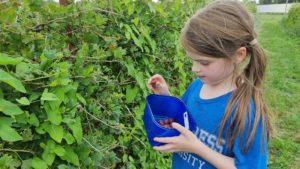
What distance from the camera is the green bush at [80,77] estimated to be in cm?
117

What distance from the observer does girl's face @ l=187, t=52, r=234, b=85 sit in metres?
1.51

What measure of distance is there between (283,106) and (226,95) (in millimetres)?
4207

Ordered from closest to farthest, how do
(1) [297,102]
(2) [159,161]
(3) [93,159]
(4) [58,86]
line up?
(4) [58,86], (3) [93,159], (2) [159,161], (1) [297,102]

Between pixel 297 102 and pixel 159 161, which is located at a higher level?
pixel 159 161

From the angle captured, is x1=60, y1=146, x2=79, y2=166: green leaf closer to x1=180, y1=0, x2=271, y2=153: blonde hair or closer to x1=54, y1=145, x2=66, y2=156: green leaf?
x1=54, y1=145, x2=66, y2=156: green leaf

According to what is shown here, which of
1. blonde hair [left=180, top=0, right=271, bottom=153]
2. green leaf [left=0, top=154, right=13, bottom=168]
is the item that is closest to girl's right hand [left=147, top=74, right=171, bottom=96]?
blonde hair [left=180, top=0, right=271, bottom=153]

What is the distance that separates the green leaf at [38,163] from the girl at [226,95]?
0.46 meters

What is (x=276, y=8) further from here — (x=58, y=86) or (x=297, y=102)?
(x=58, y=86)

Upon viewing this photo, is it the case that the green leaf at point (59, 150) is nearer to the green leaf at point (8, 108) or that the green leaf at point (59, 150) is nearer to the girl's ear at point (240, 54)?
the green leaf at point (8, 108)

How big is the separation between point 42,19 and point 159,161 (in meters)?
1.27

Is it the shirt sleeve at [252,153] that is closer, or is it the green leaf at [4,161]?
the green leaf at [4,161]

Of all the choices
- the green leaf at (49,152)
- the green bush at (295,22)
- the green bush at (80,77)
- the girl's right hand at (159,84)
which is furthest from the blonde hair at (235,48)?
the green bush at (295,22)

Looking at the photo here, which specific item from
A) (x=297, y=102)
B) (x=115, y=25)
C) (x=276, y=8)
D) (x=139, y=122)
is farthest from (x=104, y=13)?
(x=276, y=8)

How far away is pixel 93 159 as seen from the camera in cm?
153
